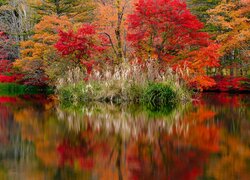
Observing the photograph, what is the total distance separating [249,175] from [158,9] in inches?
478

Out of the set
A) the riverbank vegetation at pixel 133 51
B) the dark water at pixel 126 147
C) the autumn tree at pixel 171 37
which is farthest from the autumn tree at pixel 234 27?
the dark water at pixel 126 147

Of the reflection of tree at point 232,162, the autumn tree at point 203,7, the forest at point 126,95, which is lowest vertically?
the reflection of tree at point 232,162

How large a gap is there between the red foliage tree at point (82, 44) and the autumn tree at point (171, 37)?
167 centimetres

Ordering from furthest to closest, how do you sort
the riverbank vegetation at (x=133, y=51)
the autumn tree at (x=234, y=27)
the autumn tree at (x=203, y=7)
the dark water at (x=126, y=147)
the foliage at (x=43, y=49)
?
the autumn tree at (x=203, y=7), the autumn tree at (x=234, y=27), the foliage at (x=43, y=49), the riverbank vegetation at (x=133, y=51), the dark water at (x=126, y=147)

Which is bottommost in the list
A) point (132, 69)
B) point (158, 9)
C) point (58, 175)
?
point (58, 175)

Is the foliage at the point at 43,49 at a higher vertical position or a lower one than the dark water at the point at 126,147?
higher

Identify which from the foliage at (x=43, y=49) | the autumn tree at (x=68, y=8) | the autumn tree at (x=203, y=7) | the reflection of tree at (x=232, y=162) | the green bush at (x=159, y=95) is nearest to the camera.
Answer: the reflection of tree at (x=232, y=162)

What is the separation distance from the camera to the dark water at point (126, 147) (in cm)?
472

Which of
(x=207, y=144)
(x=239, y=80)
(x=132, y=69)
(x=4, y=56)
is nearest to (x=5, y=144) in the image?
(x=207, y=144)

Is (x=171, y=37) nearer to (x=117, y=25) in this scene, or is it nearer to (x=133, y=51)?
(x=133, y=51)

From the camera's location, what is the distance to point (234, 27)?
2225 centimetres

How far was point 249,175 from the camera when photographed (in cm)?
448

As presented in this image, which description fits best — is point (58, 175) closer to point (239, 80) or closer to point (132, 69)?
point (132, 69)

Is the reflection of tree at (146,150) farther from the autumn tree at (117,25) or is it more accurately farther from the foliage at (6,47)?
the foliage at (6,47)
